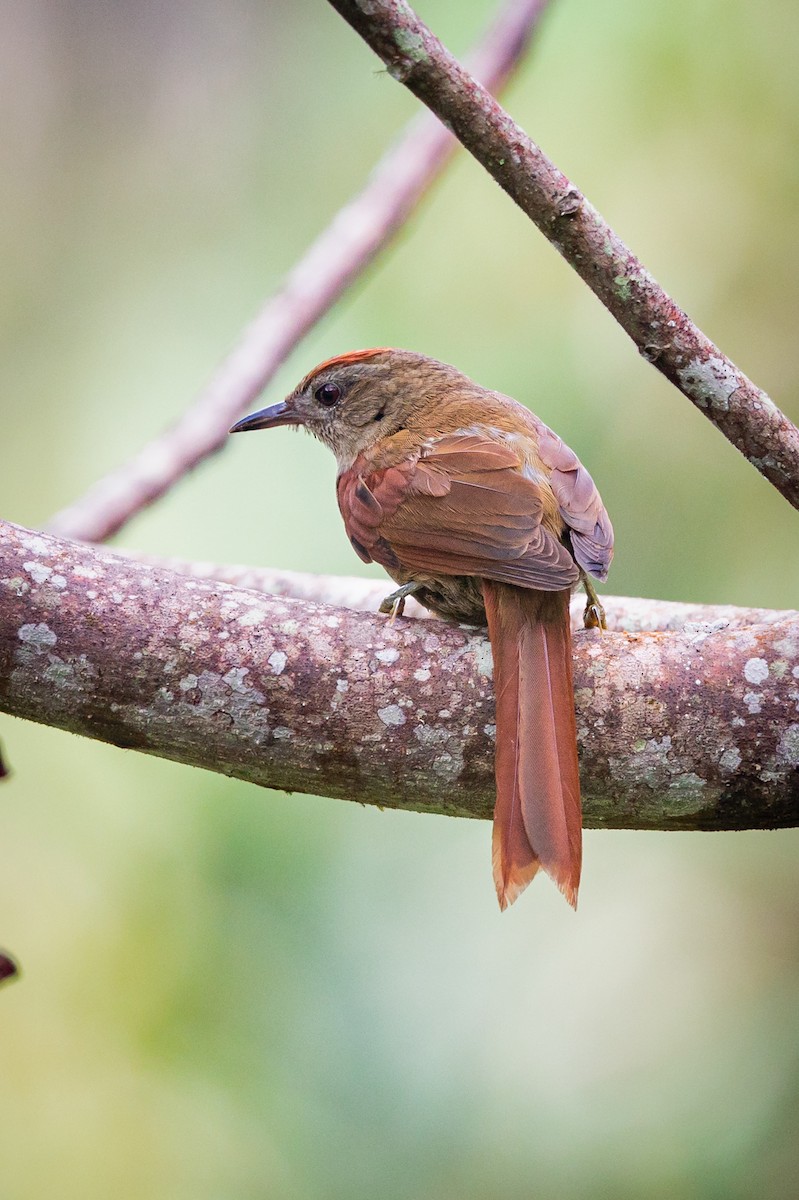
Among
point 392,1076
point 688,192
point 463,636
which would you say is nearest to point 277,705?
point 463,636

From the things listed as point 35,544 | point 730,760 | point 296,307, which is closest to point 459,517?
point 730,760

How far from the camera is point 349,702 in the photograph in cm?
208

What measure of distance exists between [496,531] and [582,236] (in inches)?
23.8

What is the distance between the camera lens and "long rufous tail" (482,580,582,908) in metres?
1.97

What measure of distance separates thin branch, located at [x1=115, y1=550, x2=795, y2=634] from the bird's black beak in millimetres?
419

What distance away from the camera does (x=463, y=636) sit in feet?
7.44

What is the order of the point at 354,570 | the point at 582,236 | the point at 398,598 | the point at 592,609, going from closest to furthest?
1. the point at 582,236
2. the point at 398,598
3. the point at 592,609
4. the point at 354,570

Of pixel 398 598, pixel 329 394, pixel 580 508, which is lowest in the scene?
pixel 398 598

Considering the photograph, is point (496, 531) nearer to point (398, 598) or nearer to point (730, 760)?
point (398, 598)

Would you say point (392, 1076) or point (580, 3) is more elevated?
point (580, 3)

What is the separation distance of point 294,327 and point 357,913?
6.67 feet

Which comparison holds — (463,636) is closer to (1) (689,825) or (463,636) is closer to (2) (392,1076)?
(1) (689,825)

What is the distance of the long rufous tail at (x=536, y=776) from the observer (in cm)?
197

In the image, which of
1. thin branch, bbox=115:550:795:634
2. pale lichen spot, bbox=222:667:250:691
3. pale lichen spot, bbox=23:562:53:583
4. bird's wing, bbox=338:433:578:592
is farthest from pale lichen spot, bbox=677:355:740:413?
pale lichen spot, bbox=23:562:53:583
